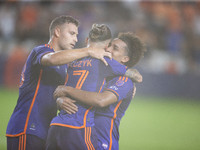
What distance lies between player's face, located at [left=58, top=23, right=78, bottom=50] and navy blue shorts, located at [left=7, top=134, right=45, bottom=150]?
0.60 meters

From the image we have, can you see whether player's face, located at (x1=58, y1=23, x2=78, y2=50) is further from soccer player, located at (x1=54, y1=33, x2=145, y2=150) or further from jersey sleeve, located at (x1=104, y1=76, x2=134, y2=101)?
jersey sleeve, located at (x1=104, y1=76, x2=134, y2=101)

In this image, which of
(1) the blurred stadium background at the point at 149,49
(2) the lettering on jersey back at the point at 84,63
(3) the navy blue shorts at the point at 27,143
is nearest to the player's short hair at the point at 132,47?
(2) the lettering on jersey back at the point at 84,63

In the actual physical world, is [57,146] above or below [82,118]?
below

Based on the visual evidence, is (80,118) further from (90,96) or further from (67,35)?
(67,35)

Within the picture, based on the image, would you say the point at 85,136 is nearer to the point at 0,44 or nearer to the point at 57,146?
the point at 57,146

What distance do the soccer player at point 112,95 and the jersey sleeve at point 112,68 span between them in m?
0.04

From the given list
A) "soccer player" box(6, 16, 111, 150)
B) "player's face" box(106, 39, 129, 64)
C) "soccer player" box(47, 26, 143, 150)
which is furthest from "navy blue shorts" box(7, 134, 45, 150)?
"player's face" box(106, 39, 129, 64)

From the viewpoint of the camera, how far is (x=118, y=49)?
4.72 ft

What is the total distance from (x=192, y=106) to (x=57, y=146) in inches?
161

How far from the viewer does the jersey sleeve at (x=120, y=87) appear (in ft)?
4.35

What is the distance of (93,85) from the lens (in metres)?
1.31

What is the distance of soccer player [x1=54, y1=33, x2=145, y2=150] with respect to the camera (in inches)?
50.3

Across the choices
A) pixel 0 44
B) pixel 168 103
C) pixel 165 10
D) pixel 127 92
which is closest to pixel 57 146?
pixel 127 92

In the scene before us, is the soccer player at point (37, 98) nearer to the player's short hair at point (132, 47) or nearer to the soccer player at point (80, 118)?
the soccer player at point (80, 118)
